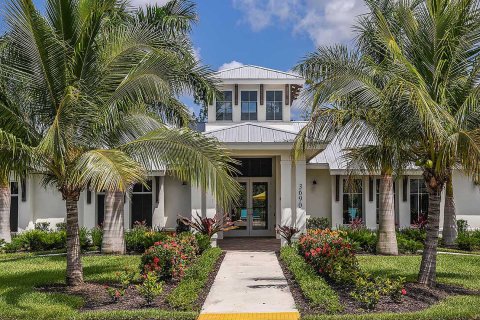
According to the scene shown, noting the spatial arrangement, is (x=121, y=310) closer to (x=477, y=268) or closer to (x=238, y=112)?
(x=477, y=268)

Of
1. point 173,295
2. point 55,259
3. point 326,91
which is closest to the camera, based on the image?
point 173,295

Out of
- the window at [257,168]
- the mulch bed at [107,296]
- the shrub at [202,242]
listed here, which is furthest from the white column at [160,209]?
the mulch bed at [107,296]

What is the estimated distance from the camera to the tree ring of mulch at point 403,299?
338 inches

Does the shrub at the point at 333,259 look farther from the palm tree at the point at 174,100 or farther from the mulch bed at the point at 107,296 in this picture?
the palm tree at the point at 174,100

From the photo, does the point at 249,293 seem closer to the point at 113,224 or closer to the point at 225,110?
the point at 113,224

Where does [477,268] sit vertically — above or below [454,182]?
below

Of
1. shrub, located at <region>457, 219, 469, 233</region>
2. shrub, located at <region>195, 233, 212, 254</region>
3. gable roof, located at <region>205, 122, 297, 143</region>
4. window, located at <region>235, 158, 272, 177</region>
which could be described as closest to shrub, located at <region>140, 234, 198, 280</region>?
shrub, located at <region>195, 233, 212, 254</region>

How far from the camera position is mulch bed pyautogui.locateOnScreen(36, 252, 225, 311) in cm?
897

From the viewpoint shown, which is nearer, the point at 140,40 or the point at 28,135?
the point at 28,135

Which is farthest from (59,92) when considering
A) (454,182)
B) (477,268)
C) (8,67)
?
(454,182)

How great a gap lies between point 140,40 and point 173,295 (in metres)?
5.17

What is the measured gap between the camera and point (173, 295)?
9.26m

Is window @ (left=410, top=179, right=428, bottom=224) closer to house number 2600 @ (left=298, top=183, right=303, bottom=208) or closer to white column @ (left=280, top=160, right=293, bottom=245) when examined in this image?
house number 2600 @ (left=298, top=183, right=303, bottom=208)

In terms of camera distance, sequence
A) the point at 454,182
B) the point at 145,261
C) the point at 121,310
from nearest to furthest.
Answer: the point at 121,310
the point at 145,261
the point at 454,182
